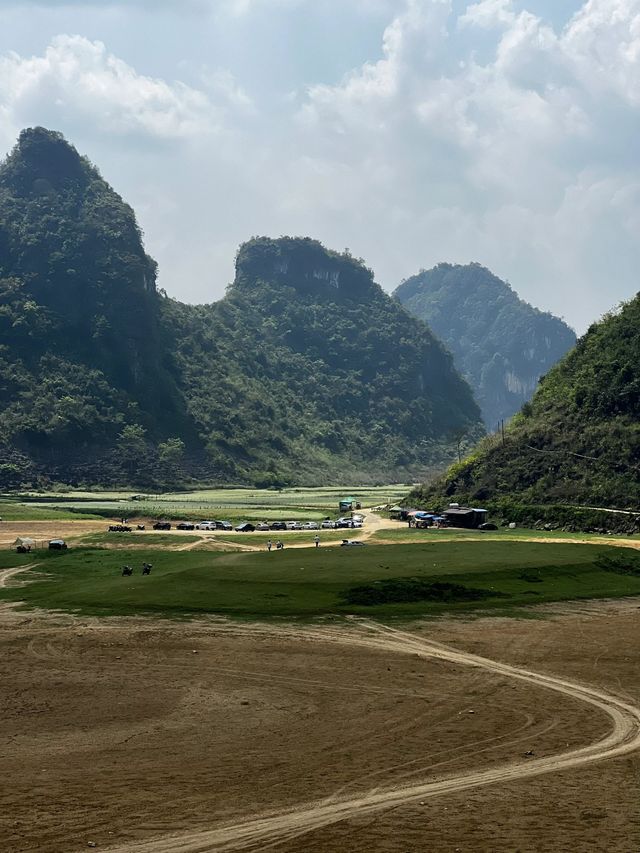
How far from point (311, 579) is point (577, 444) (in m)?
67.5

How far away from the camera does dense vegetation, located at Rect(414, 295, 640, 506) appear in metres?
102

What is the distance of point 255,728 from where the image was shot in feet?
87.2

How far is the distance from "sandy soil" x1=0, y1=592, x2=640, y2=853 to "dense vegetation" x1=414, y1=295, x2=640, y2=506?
62956 mm

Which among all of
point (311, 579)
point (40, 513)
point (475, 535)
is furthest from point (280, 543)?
point (40, 513)

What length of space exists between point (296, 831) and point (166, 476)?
602 ft

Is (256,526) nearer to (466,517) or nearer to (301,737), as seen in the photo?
(466,517)

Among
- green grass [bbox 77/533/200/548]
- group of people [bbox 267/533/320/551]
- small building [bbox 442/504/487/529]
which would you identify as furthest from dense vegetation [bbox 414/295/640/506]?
green grass [bbox 77/533/200/548]

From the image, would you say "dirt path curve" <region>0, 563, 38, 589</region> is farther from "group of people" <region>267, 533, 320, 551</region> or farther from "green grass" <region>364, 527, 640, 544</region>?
"green grass" <region>364, 527, 640, 544</region>

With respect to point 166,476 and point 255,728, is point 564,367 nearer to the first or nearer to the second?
point 166,476

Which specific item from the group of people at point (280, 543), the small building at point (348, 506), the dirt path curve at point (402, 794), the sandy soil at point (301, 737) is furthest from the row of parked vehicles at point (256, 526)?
the dirt path curve at point (402, 794)

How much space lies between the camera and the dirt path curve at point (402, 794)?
18.5 m

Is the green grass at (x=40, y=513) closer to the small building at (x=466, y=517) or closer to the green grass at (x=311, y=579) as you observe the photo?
the small building at (x=466, y=517)

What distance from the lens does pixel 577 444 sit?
11062 cm

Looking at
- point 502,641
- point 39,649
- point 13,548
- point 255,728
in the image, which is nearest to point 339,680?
point 255,728
